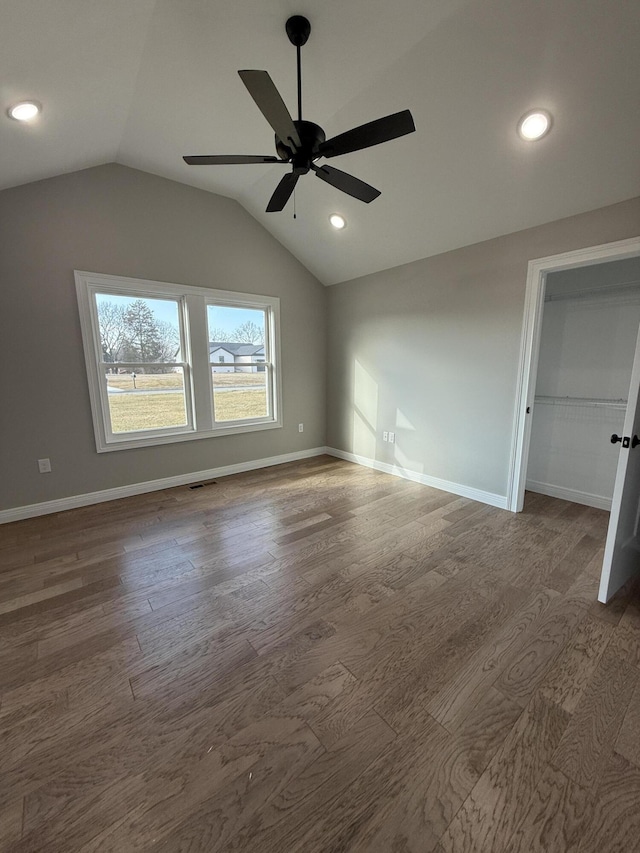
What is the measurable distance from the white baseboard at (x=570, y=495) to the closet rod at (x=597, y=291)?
71.8 inches

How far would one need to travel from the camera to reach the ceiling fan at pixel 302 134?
55.5 inches

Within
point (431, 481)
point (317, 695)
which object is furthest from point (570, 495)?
point (317, 695)

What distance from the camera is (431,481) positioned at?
3.77m

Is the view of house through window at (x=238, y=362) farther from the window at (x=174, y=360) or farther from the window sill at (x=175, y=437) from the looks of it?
the window sill at (x=175, y=437)

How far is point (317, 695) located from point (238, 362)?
3445mm

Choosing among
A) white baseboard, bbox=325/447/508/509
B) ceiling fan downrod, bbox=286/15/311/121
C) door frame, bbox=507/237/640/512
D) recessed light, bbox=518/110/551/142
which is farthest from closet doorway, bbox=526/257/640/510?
ceiling fan downrod, bbox=286/15/311/121

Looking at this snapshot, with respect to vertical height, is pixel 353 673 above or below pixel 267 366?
below

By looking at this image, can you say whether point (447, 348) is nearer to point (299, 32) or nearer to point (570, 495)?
point (570, 495)

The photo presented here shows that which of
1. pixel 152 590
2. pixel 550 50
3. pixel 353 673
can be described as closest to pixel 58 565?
pixel 152 590

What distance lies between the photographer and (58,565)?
233cm

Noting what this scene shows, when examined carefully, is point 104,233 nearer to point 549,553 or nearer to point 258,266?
point 258,266

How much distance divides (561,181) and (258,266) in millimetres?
2958

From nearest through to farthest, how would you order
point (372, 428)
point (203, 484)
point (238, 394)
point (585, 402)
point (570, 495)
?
point (585, 402), point (570, 495), point (203, 484), point (238, 394), point (372, 428)

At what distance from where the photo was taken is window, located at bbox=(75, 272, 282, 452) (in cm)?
324
